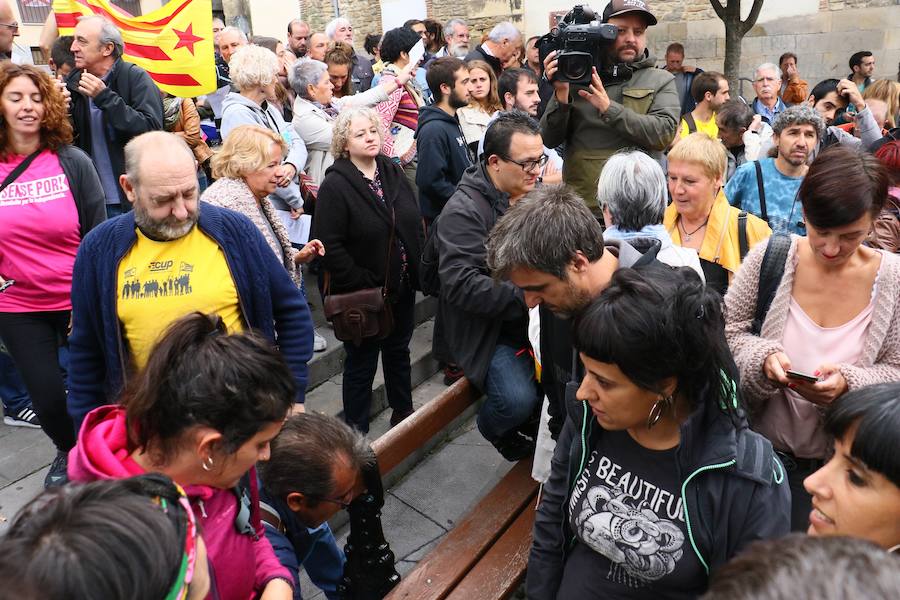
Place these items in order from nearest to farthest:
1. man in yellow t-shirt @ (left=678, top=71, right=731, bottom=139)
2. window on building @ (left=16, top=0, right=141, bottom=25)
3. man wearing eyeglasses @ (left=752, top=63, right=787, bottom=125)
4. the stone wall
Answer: man in yellow t-shirt @ (left=678, top=71, right=731, bottom=139), man wearing eyeglasses @ (left=752, top=63, right=787, bottom=125), the stone wall, window on building @ (left=16, top=0, right=141, bottom=25)

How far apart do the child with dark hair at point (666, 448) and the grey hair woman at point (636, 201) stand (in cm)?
93

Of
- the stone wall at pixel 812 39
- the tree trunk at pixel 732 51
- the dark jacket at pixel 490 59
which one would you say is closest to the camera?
the dark jacket at pixel 490 59

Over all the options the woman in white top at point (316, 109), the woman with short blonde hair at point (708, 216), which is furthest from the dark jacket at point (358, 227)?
the woman with short blonde hair at point (708, 216)

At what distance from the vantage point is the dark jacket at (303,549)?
196 cm

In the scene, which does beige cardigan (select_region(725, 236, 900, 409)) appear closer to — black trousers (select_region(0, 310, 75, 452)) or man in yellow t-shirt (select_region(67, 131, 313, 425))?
man in yellow t-shirt (select_region(67, 131, 313, 425))

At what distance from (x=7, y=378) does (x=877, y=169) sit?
172 inches

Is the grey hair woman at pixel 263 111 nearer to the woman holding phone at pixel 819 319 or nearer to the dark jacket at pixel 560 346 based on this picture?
the dark jacket at pixel 560 346

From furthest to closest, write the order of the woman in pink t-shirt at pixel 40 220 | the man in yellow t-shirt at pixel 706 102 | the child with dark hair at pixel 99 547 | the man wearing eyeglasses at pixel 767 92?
the man wearing eyeglasses at pixel 767 92, the man in yellow t-shirt at pixel 706 102, the woman in pink t-shirt at pixel 40 220, the child with dark hair at pixel 99 547

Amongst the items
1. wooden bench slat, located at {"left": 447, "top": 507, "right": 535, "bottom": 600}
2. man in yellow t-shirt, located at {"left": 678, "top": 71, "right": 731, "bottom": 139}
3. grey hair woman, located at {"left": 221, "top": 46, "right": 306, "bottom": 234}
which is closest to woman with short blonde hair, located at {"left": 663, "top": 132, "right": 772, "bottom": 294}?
wooden bench slat, located at {"left": 447, "top": 507, "right": 535, "bottom": 600}

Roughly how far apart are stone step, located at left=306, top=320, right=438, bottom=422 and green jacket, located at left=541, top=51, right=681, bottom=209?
1.60 meters

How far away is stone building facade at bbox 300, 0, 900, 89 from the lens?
12.6m

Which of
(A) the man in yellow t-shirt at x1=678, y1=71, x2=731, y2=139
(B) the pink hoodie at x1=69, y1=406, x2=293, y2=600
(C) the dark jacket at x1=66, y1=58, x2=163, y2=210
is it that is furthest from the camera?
(A) the man in yellow t-shirt at x1=678, y1=71, x2=731, y2=139

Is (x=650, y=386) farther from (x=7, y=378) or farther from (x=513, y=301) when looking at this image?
(x=7, y=378)

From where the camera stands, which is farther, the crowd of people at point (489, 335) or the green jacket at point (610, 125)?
the green jacket at point (610, 125)
